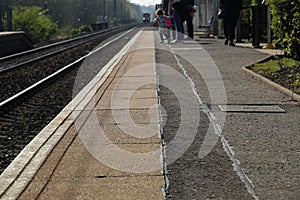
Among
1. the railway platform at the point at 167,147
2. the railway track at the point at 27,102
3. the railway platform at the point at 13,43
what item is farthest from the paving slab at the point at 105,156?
the railway platform at the point at 13,43

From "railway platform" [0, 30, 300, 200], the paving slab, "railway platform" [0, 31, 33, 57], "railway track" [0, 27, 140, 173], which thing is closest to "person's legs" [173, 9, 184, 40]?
"railway track" [0, 27, 140, 173]

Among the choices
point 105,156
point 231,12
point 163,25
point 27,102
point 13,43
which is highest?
point 231,12

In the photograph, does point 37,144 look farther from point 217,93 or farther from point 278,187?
point 217,93

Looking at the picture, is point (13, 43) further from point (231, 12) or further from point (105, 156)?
point (105, 156)

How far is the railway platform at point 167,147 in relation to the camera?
4.61 m

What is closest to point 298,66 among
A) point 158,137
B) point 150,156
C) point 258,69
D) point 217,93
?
point 258,69

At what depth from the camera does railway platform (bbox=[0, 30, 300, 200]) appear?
15.1ft

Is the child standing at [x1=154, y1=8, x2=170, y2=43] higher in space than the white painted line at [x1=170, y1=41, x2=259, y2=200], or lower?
higher

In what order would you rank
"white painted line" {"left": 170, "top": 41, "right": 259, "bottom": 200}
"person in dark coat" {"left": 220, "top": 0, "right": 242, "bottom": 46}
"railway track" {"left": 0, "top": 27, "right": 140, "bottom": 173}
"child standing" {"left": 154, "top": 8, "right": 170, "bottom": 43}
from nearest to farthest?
"white painted line" {"left": 170, "top": 41, "right": 259, "bottom": 200}, "railway track" {"left": 0, "top": 27, "right": 140, "bottom": 173}, "person in dark coat" {"left": 220, "top": 0, "right": 242, "bottom": 46}, "child standing" {"left": 154, "top": 8, "right": 170, "bottom": 43}

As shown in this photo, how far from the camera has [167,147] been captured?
5855 millimetres

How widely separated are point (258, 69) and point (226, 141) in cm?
626

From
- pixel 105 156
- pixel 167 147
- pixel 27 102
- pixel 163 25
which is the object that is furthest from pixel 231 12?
pixel 105 156

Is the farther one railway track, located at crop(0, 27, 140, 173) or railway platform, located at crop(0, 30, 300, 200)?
railway track, located at crop(0, 27, 140, 173)

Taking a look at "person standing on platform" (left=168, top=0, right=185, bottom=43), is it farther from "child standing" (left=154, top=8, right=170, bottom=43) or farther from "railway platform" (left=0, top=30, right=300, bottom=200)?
"railway platform" (left=0, top=30, right=300, bottom=200)
